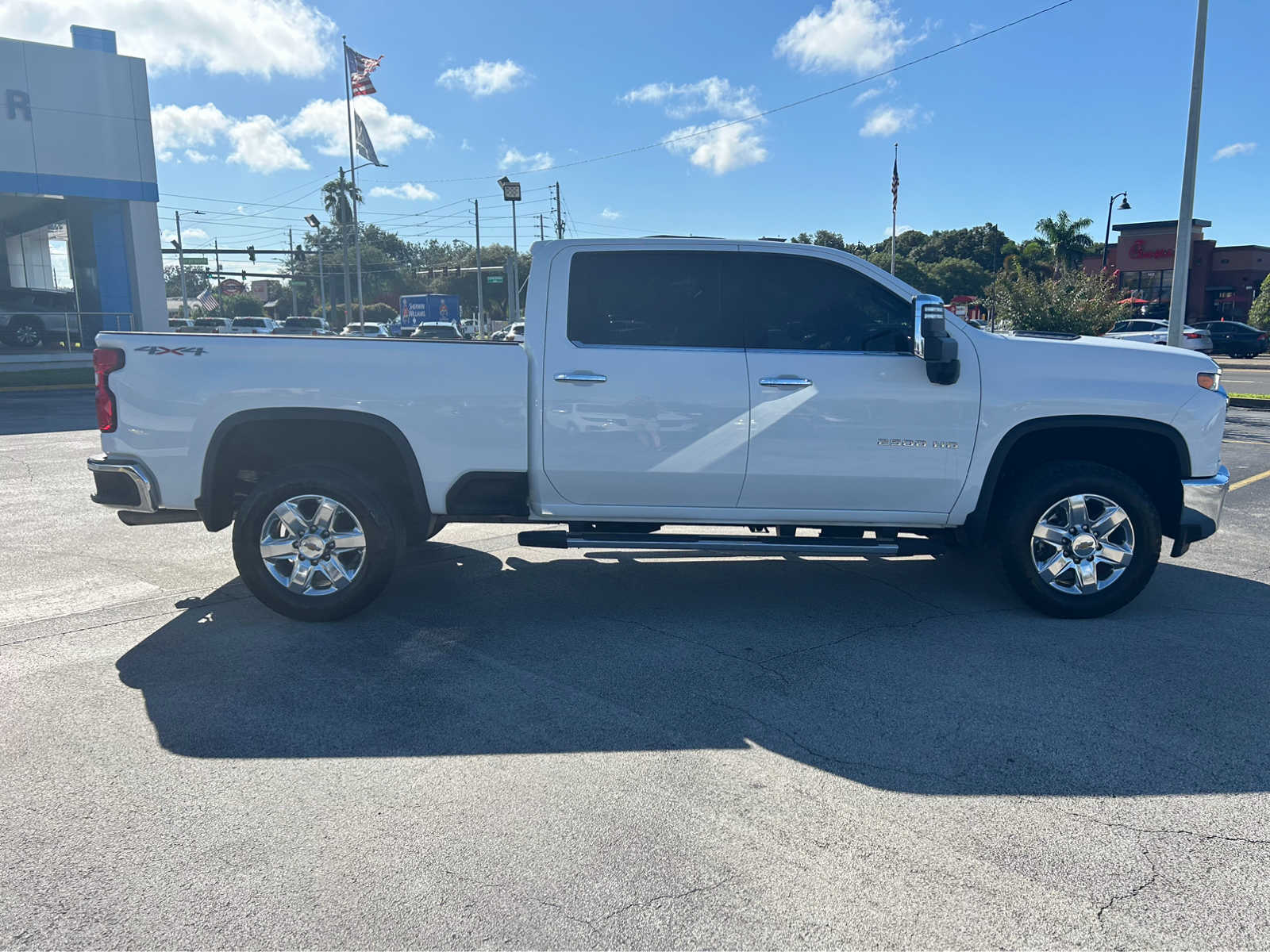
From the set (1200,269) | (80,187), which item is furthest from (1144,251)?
(80,187)

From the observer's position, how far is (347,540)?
16.7 feet

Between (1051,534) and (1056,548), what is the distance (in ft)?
Answer: 0.31

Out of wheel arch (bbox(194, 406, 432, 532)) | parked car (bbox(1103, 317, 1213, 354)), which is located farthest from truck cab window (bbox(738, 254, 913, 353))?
parked car (bbox(1103, 317, 1213, 354))

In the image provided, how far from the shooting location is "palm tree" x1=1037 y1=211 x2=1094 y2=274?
60.9m

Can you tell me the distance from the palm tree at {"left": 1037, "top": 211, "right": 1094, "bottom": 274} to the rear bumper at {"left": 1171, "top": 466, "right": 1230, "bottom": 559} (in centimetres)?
6214

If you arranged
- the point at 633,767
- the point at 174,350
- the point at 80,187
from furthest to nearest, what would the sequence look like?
the point at 80,187 < the point at 174,350 < the point at 633,767

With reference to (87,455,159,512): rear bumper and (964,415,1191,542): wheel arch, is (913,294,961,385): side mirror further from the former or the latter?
(87,455,159,512): rear bumper

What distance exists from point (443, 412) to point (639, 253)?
1468 mm

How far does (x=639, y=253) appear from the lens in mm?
5316

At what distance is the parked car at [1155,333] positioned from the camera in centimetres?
2578

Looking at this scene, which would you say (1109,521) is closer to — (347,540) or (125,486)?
(347,540)

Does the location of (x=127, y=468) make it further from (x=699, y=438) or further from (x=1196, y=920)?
(x=1196, y=920)

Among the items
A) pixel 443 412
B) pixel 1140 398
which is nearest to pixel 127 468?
pixel 443 412

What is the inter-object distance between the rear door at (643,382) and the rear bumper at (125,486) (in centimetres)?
219
